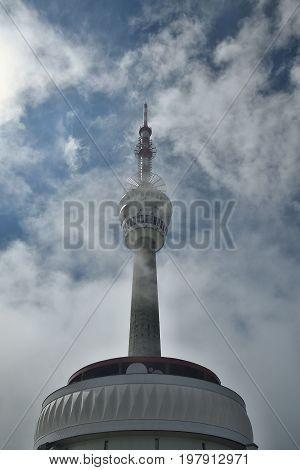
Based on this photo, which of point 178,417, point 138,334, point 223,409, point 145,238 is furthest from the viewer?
point 145,238

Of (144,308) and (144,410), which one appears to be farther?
(144,308)

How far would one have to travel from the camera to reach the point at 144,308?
178 ft

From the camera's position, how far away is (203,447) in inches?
1416

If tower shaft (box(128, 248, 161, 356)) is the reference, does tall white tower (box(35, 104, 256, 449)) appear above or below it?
below

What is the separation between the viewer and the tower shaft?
50.3 metres

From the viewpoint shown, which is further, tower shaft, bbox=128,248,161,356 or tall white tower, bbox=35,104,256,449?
tower shaft, bbox=128,248,161,356

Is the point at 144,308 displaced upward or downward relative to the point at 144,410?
upward

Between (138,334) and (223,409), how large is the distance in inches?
634

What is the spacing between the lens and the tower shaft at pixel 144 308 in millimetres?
50344

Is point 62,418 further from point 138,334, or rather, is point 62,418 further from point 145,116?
point 145,116

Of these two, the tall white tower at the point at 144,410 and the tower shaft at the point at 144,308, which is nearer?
the tall white tower at the point at 144,410

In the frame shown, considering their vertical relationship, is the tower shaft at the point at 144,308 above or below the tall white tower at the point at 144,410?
above
